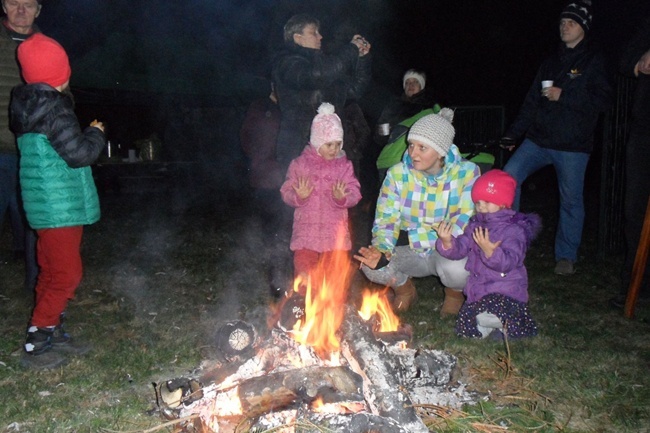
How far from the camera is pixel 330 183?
4660 millimetres

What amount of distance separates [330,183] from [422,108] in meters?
2.31

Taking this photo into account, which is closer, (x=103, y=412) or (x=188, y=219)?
(x=103, y=412)

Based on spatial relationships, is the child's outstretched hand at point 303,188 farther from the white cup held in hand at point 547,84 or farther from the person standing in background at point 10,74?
the white cup held in hand at point 547,84

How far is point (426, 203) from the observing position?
445 centimetres

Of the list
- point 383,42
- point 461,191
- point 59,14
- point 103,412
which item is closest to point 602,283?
point 461,191

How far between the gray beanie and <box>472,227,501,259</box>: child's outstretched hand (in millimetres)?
707

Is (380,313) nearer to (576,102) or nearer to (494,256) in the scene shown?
(494,256)

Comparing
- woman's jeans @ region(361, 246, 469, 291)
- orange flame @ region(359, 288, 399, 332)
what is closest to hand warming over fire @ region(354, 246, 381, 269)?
orange flame @ region(359, 288, 399, 332)

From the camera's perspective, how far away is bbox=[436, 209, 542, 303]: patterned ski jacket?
12.9 ft

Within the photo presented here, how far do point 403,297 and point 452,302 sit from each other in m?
0.43

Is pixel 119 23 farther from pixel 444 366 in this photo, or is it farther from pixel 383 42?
pixel 444 366

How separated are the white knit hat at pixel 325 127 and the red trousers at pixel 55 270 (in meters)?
1.90

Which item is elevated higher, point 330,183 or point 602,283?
point 330,183

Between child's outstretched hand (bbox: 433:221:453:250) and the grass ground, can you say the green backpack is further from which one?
child's outstretched hand (bbox: 433:221:453:250)
